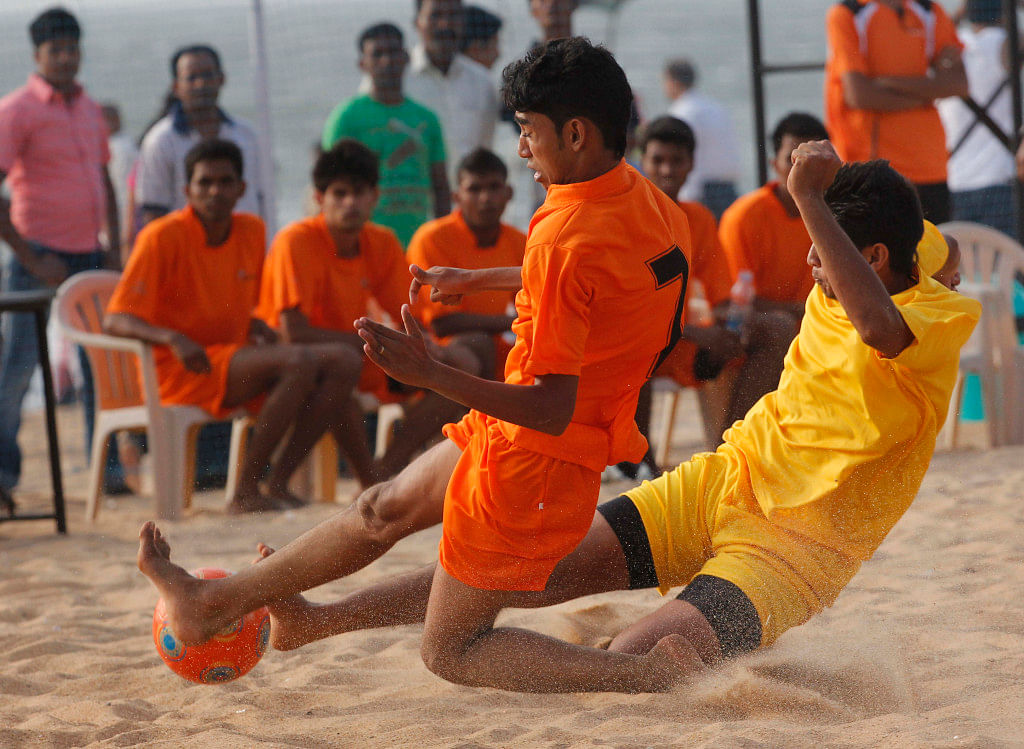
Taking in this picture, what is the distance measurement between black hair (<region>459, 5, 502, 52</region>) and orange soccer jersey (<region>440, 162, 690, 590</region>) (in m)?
5.54

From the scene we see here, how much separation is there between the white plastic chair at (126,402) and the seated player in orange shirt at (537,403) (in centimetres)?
245

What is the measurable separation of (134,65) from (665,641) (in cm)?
4206

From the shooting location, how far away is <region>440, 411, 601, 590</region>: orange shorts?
2.62 meters

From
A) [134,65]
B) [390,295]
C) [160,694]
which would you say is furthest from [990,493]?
[134,65]

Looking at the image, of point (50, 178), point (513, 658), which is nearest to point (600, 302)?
point (513, 658)

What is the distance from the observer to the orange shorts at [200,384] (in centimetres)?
548

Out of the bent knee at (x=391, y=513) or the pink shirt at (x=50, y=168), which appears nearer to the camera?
the bent knee at (x=391, y=513)

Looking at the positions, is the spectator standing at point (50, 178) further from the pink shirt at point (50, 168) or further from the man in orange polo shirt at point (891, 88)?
the man in orange polo shirt at point (891, 88)

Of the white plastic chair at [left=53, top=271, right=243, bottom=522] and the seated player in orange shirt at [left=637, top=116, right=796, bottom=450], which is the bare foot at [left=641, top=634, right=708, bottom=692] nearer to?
the seated player in orange shirt at [left=637, top=116, right=796, bottom=450]

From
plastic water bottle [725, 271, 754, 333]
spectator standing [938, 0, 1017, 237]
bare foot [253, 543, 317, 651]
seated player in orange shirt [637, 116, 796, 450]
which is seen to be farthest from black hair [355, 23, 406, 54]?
bare foot [253, 543, 317, 651]

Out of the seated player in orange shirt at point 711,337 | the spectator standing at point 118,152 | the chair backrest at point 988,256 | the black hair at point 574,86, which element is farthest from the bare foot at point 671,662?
the spectator standing at point 118,152

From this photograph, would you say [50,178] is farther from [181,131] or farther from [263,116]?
[263,116]

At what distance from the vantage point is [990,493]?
4.81 m

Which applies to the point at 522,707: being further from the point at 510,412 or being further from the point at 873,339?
the point at 873,339
